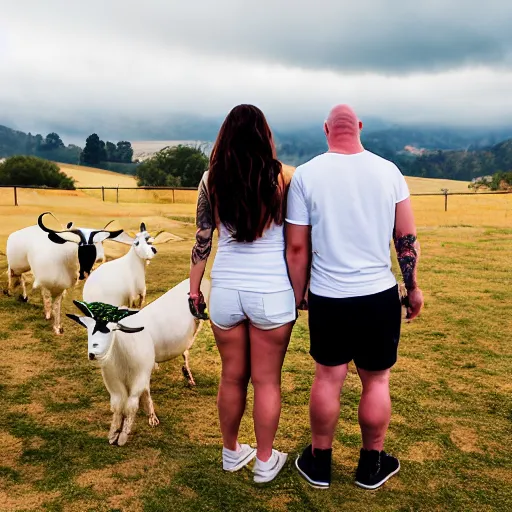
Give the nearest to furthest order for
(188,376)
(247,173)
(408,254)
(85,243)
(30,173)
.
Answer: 1. (247,173)
2. (408,254)
3. (188,376)
4. (85,243)
5. (30,173)

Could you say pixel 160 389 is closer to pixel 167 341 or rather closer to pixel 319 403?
pixel 167 341

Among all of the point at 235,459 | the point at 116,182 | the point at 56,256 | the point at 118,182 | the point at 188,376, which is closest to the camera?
the point at 235,459

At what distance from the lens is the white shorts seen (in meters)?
2.93

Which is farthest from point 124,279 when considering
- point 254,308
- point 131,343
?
point 254,308

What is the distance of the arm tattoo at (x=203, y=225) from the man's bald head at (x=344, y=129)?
771 mm

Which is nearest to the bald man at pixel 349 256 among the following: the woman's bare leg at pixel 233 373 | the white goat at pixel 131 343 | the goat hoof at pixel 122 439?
the woman's bare leg at pixel 233 373

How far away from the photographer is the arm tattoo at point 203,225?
303cm

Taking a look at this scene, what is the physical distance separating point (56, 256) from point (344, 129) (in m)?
5.18

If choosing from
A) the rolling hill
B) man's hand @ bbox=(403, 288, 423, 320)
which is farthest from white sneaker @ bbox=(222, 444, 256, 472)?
the rolling hill

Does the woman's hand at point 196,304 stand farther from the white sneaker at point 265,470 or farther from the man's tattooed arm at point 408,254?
the man's tattooed arm at point 408,254

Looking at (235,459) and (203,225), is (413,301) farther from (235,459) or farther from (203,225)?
(235,459)

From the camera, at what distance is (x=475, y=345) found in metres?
6.56

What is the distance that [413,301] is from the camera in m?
3.20

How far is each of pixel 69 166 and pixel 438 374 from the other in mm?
88132
